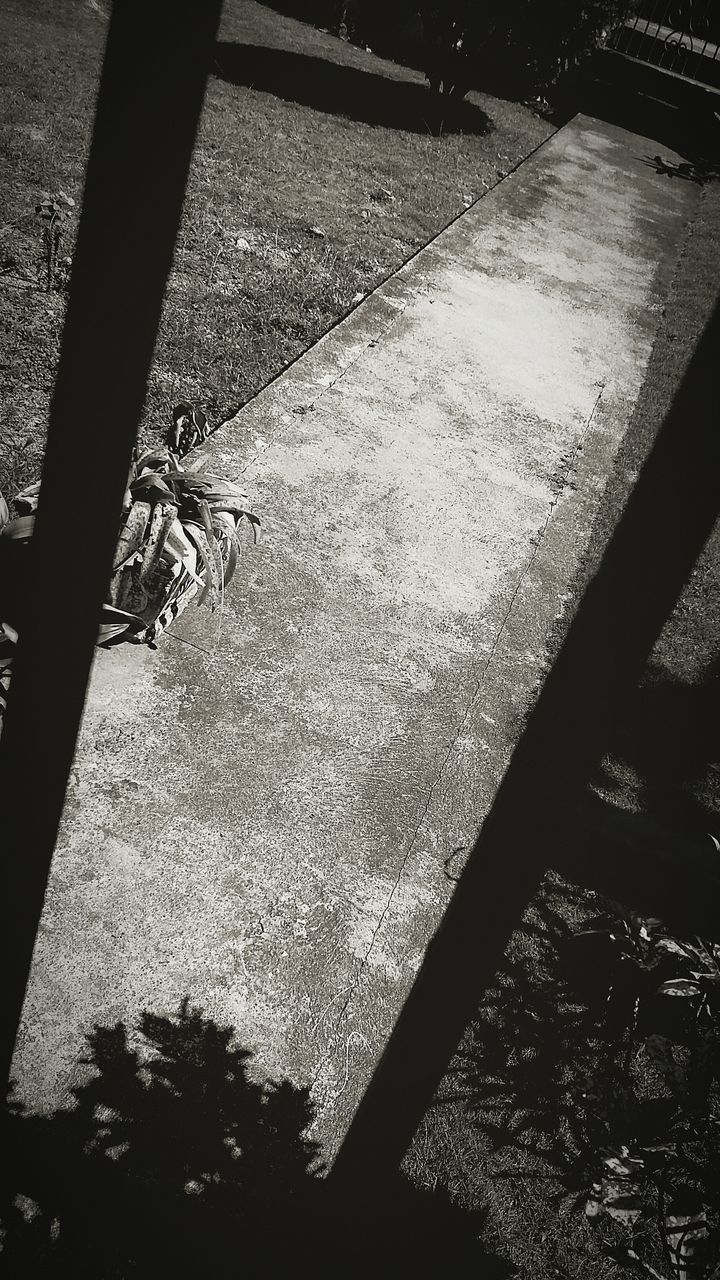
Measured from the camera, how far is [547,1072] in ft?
8.84

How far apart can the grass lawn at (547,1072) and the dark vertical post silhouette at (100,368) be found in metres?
2.07

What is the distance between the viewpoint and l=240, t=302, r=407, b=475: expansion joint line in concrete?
4.97 metres

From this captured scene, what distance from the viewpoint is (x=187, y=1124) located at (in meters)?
2.34

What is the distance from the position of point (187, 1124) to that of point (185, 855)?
0.92 metres

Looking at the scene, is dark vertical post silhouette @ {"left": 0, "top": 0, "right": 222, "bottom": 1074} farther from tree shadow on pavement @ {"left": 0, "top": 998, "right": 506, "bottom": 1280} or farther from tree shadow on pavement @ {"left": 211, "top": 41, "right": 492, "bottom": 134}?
tree shadow on pavement @ {"left": 211, "top": 41, "right": 492, "bottom": 134}

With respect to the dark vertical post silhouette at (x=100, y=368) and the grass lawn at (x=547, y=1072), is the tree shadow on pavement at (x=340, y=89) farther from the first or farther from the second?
the dark vertical post silhouette at (x=100, y=368)

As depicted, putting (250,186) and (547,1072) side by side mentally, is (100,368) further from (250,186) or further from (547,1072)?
(250,186)

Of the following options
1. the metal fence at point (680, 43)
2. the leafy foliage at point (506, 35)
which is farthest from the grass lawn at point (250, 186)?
the metal fence at point (680, 43)

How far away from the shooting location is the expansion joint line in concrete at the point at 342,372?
4.97 meters

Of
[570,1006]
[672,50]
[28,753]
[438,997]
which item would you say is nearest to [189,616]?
[438,997]

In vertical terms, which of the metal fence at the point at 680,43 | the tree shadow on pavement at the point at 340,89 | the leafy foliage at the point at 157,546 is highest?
the metal fence at the point at 680,43

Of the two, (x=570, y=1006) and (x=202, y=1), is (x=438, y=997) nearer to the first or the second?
(x=570, y=1006)

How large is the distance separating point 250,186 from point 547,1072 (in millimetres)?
8745

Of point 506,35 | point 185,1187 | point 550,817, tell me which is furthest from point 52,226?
point 506,35
